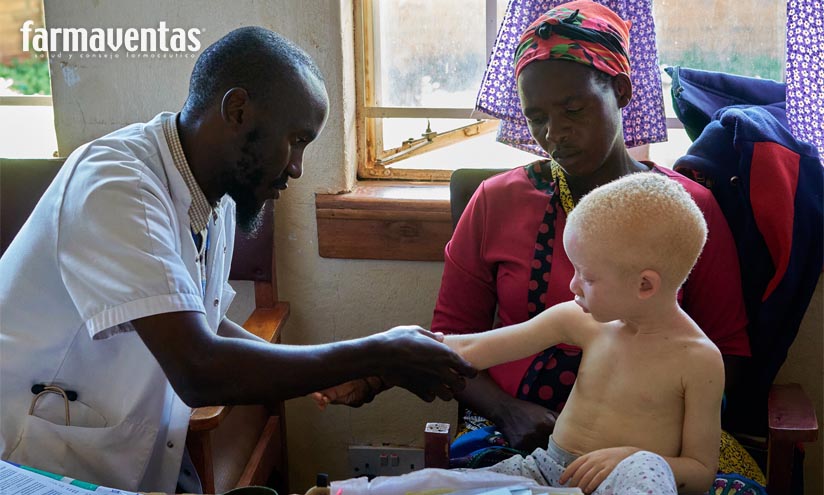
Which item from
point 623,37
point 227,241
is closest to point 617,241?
point 623,37

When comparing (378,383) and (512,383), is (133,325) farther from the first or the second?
(512,383)

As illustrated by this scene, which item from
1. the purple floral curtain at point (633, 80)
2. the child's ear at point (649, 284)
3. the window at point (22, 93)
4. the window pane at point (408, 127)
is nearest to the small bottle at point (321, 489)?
the child's ear at point (649, 284)

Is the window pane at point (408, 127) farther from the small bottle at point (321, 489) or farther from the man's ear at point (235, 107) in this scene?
the small bottle at point (321, 489)

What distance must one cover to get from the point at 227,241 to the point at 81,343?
17.7 inches

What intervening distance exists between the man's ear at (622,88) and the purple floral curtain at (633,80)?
0.53 ft

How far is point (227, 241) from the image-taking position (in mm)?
2023

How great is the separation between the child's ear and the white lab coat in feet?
2.49

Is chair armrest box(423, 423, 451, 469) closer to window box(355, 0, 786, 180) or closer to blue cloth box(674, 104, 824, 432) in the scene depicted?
blue cloth box(674, 104, 824, 432)

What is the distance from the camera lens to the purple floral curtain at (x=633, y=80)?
6.76 ft

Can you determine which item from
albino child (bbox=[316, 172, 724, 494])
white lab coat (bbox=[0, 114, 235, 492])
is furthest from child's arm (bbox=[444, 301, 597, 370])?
white lab coat (bbox=[0, 114, 235, 492])

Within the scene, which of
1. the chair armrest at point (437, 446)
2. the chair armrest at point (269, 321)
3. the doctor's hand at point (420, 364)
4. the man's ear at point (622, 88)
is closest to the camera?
the doctor's hand at point (420, 364)

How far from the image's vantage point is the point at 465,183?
2188 millimetres

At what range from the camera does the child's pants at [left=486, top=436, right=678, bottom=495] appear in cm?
124

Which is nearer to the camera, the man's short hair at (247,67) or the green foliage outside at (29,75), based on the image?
the man's short hair at (247,67)
